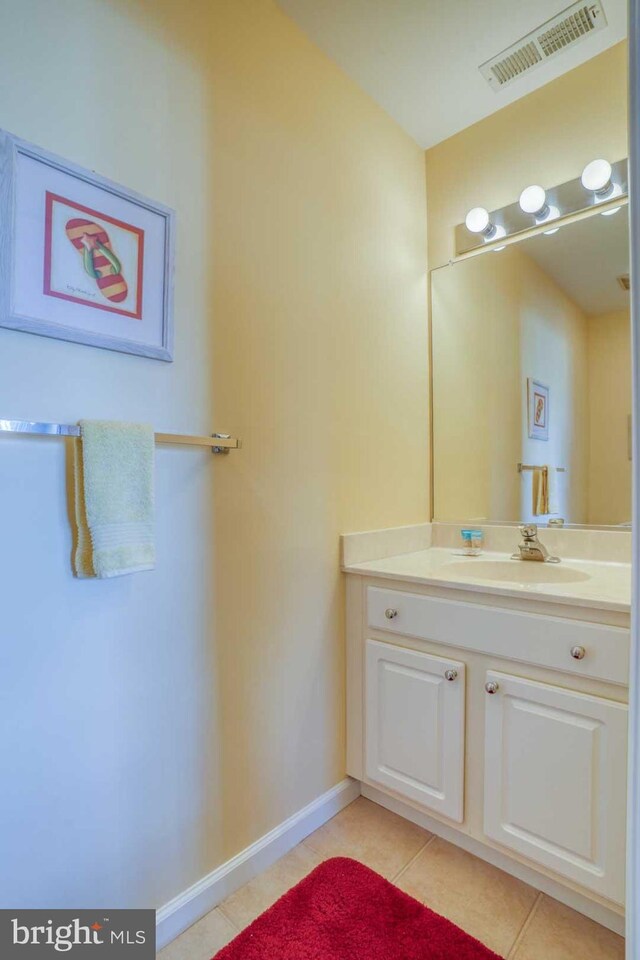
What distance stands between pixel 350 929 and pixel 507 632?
0.83 meters

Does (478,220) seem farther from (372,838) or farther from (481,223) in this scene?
(372,838)

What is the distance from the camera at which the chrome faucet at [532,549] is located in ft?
5.49

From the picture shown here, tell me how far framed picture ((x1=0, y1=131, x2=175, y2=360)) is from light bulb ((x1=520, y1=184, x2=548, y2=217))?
4.34ft

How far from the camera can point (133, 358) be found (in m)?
1.07

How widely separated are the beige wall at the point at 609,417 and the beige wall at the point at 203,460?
718 millimetres

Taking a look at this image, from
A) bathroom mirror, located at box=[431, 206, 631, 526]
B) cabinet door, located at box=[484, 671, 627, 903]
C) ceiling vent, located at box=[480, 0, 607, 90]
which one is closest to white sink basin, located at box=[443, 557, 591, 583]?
bathroom mirror, located at box=[431, 206, 631, 526]

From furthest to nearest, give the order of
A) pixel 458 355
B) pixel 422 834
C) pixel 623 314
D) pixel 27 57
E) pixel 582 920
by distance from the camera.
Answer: pixel 458 355, pixel 623 314, pixel 422 834, pixel 582 920, pixel 27 57

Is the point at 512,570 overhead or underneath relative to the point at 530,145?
underneath

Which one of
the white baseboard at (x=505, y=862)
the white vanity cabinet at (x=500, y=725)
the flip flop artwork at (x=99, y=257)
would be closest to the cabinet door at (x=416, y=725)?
the white vanity cabinet at (x=500, y=725)

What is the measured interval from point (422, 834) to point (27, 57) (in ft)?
7.31

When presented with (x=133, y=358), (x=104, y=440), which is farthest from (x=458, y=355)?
(x=104, y=440)

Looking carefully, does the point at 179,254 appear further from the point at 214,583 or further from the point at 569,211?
the point at 569,211

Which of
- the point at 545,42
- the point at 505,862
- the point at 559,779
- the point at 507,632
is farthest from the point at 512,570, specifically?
the point at 545,42

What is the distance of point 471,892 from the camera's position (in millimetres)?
1284
